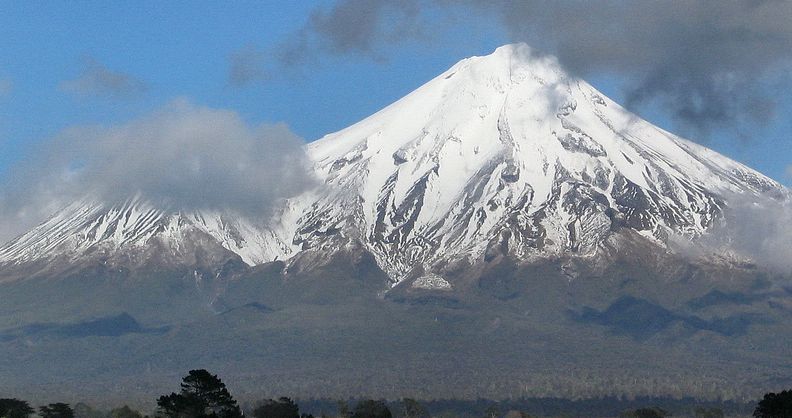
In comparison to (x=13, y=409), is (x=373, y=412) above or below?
below

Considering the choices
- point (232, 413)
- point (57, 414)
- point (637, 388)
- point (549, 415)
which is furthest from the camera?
point (637, 388)

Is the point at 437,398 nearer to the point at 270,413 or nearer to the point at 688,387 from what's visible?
the point at 688,387

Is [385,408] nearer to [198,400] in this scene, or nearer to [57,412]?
[198,400]

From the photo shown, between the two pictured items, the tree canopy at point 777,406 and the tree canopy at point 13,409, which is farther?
the tree canopy at point 13,409

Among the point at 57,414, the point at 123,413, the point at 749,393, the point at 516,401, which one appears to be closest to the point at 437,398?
the point at 516,401

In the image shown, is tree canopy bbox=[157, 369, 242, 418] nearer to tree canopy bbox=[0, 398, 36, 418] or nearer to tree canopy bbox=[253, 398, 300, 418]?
tree canopy bbox=[0, 398, 36, 418]

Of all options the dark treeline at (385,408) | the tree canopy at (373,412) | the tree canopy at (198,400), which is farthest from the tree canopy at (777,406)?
the tree canopy at (198,400)

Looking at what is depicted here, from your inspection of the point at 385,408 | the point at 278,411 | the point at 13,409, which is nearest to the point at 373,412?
the point at 385,408

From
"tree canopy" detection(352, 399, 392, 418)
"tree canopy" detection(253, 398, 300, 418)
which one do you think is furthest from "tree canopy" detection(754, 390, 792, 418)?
"tree canopy" detection(253, 398, 300, 418)

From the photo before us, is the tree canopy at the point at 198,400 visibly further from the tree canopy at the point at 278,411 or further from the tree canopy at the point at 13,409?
the tree canopy at the point at 278,411
